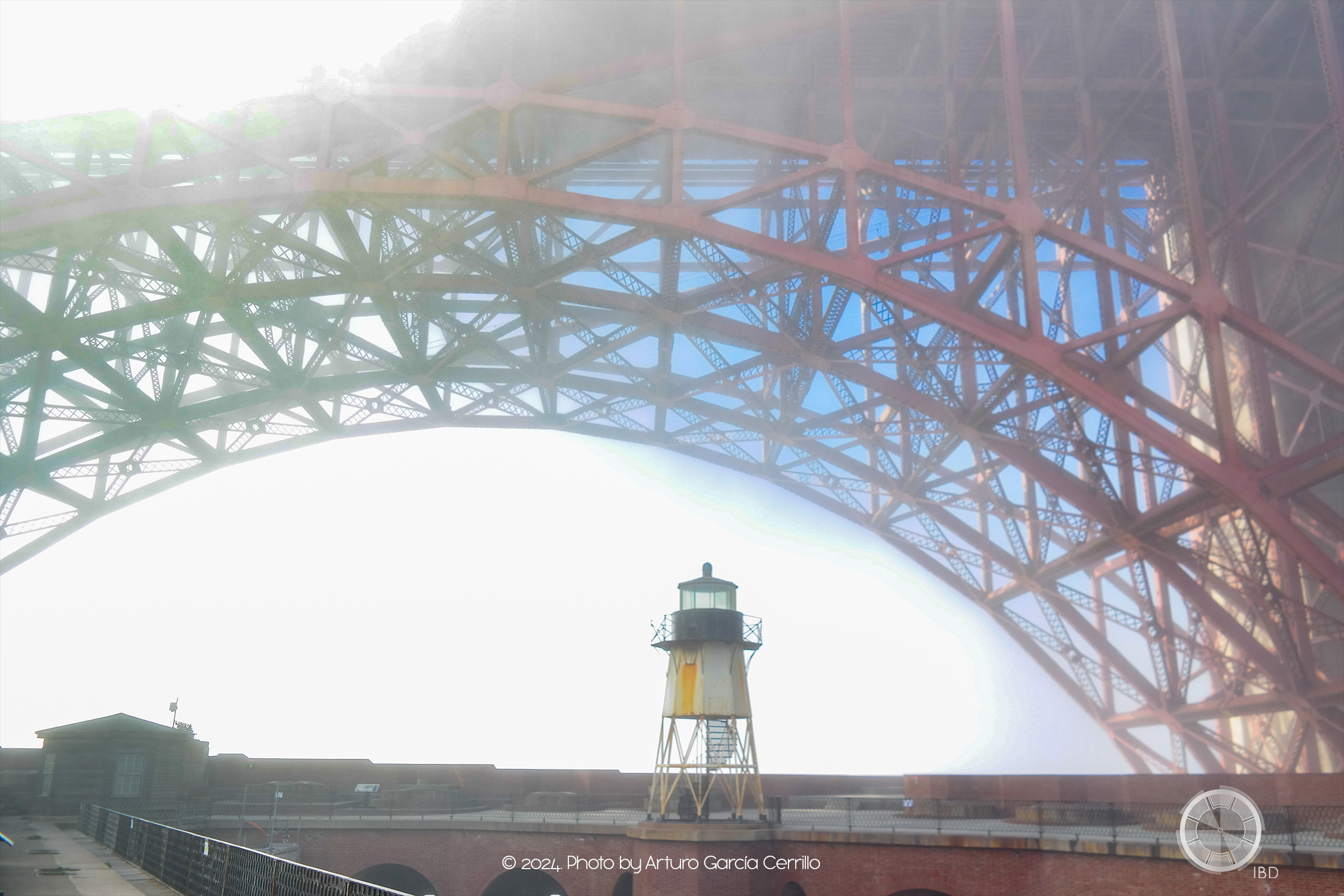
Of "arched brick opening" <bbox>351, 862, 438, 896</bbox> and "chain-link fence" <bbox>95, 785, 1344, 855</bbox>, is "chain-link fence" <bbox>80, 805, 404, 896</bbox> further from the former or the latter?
"arched brick opening" <bbox>351, 862, 438, 896</bbox>

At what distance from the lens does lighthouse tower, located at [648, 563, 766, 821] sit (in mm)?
23031

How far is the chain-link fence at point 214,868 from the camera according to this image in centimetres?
836

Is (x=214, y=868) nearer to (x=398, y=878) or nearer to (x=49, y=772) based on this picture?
(x=398, y=878)

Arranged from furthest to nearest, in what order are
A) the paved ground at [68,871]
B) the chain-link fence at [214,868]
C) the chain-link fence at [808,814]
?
the chain-link fence at [808,814] < the paved ground at [68,871] < the chain-link fence at [214,868]

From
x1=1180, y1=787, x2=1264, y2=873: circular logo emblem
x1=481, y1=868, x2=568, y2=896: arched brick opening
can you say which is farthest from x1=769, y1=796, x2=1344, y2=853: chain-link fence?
Answer: x1=481, y1=868, x2=568, y2=896: arched brick opening

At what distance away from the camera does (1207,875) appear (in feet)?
46.8

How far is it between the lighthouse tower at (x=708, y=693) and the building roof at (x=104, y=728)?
15685 millimetres

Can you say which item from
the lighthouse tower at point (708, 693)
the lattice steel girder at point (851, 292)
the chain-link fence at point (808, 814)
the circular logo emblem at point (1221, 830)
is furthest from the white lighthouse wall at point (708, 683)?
the circular logo emblem at point (1221, 830)

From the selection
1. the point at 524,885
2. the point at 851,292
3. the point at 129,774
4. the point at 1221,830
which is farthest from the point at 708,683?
the point at 129,774

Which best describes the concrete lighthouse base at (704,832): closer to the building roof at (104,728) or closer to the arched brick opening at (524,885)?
the arched brick opening at (524,885)

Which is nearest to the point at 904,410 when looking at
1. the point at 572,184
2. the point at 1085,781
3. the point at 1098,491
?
the point at 1098,491

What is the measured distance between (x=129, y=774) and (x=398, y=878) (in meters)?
8.98

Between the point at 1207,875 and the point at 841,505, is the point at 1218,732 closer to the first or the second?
Answer: the point at 841,505

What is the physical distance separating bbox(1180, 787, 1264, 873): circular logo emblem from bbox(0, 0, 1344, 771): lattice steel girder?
153 inches
